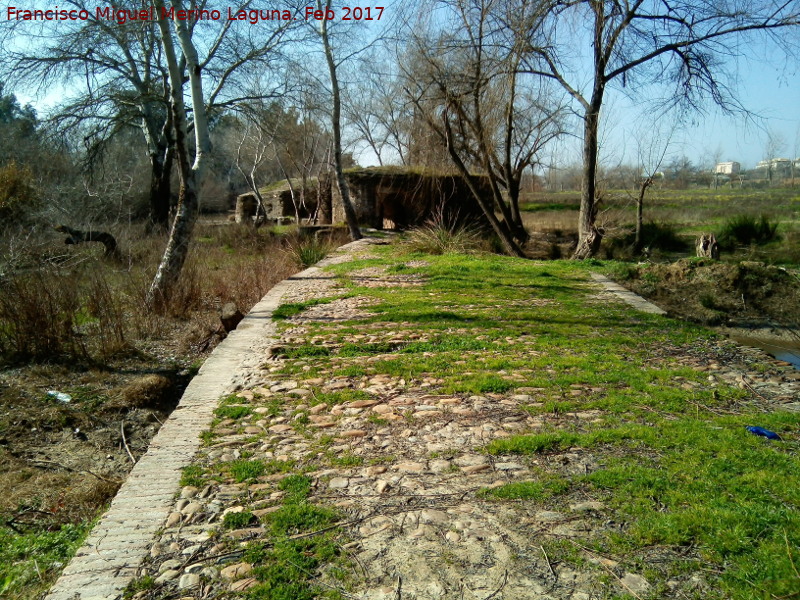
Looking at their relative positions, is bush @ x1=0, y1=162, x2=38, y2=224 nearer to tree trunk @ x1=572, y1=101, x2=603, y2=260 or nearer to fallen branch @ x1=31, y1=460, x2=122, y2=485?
fallen branch @ x1=31, y1=460, x2=122, y2=485

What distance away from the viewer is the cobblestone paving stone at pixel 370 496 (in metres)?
2.30

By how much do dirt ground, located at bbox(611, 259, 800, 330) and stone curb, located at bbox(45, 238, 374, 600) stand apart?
6.21 meters

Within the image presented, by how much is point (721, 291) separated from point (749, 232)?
9.27 meters

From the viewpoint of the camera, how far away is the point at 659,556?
91.5 inches

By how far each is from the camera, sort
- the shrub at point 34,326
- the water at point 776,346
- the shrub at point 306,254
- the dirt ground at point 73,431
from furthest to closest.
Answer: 1. the shrub at point 306,254
2. the water at point 776,346
3. the shrub at point 34,326
4. the dirt ground at point 73,431

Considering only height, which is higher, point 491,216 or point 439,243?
point 491,216

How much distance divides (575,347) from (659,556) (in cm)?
315

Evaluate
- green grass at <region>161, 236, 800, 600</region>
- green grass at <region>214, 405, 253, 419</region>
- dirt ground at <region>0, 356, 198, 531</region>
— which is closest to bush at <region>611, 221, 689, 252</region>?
green grass at <region>161, 236, 800, 600</region>

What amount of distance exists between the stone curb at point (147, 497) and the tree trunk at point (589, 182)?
9.37 metres

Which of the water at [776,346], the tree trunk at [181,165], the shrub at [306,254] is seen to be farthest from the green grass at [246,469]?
the shrub at [306,254]

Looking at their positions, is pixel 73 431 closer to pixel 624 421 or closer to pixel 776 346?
pixel 624 421

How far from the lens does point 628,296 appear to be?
8016 mm

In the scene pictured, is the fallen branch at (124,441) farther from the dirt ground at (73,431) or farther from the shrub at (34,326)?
the shrub at (34,326)

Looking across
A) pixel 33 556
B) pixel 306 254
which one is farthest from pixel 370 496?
pixel 306 254
